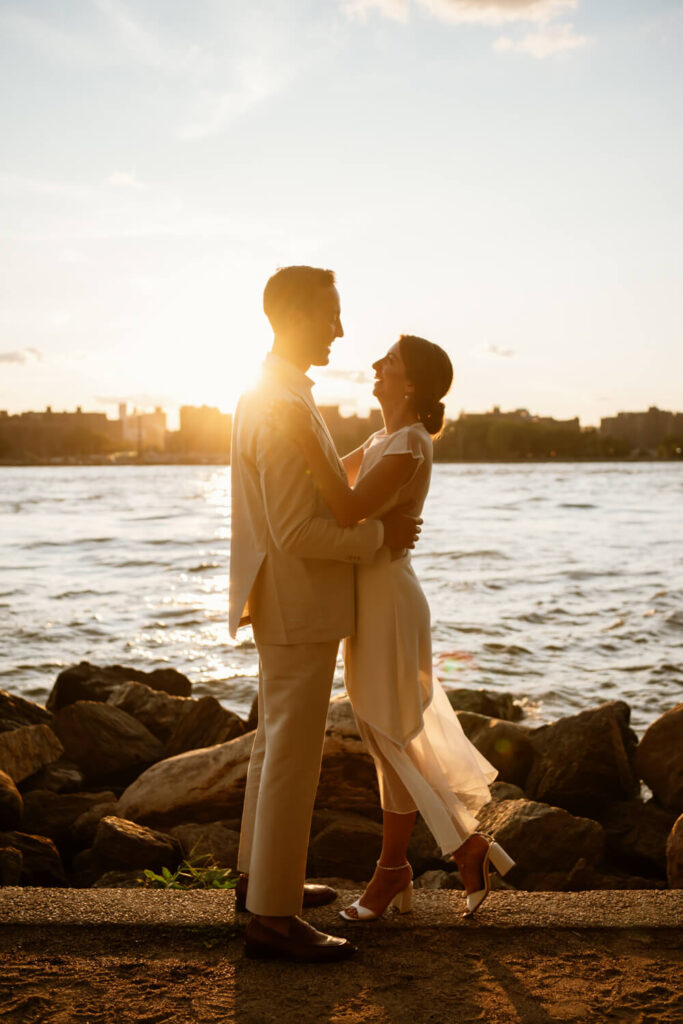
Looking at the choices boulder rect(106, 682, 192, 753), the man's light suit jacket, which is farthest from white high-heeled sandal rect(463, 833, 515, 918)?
boulder rect(106, 682, 192, 753)

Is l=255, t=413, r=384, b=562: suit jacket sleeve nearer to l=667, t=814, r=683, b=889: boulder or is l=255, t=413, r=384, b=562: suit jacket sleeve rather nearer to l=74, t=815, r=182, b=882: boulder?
l=667, t=814, r=683, b=889: boulder

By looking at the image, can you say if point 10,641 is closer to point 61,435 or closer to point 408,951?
point 408,951

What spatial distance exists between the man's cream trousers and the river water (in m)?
6.68

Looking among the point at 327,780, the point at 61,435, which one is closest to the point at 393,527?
the point at 327,780

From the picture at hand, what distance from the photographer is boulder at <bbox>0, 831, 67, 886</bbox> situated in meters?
4.94

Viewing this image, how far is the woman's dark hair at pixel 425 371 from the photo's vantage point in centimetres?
356

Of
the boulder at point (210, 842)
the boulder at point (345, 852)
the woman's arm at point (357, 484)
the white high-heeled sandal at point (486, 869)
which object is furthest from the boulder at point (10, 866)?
the woman's arm at point (357, 484)

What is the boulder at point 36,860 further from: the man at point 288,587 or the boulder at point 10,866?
the man at point 288,587

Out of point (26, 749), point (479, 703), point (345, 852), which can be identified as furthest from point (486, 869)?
point (479, 703)

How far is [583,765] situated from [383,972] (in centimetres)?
375

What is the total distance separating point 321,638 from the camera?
3.30 m

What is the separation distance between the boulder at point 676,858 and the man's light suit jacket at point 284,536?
6.71 feet

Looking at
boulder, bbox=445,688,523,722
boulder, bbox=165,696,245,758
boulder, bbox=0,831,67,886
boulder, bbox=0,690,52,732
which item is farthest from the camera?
boulder, bbox=445,688,523,722

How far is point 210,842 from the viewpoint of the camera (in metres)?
5.52
